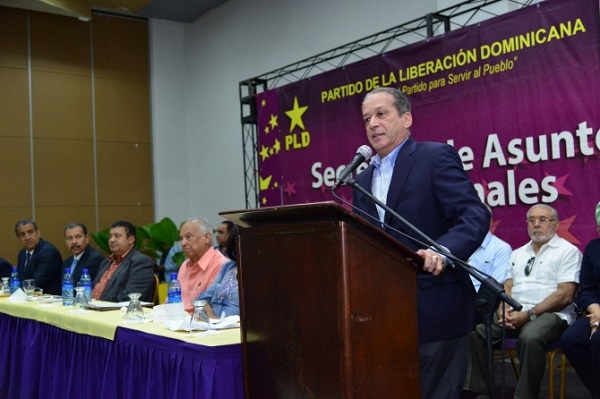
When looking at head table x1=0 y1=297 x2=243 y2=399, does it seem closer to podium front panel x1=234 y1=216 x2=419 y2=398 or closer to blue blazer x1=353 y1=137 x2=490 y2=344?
podium front panel x1=234 y1=216 x2=419 y2=398

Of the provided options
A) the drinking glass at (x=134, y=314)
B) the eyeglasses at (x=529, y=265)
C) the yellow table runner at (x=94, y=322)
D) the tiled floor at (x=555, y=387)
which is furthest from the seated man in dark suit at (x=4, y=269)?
the eyeglasses at (x=529, y=265)

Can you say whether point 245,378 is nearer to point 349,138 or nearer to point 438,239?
point 438,239

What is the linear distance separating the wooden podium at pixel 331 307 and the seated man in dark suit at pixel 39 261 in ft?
15.0

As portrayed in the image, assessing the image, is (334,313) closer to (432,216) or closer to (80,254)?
(432,216)

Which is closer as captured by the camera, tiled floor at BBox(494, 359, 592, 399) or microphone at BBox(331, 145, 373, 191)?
microphone at BBox(331, 145, 373, 191)

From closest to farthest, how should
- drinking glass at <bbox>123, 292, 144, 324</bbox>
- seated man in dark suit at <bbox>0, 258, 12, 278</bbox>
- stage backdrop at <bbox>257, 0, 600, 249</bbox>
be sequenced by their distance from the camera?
drinking glass at <bbox>123, 292, 144, 324</bbox> → stage backdrop at <bbox>257, 0, 600, 249</bbox> → seated man in dark suit at <bbox>0, 258, 12, 278</bbox>

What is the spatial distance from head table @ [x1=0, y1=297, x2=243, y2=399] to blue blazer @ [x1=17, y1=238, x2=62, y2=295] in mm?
1949

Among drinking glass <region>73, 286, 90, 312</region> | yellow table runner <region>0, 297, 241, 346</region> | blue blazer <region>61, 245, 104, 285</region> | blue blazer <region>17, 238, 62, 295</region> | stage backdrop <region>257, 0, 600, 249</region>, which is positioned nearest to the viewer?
yellow table runner <region>0, 297, 241, 346</region>

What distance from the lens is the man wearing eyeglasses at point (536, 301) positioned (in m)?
3.39

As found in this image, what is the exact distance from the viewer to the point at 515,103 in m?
4.18

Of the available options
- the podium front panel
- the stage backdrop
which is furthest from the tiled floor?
the podium front panel

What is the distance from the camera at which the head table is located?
204 cm

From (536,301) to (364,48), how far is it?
10.2ft

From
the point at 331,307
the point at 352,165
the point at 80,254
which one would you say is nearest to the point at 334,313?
the point at 331,307
